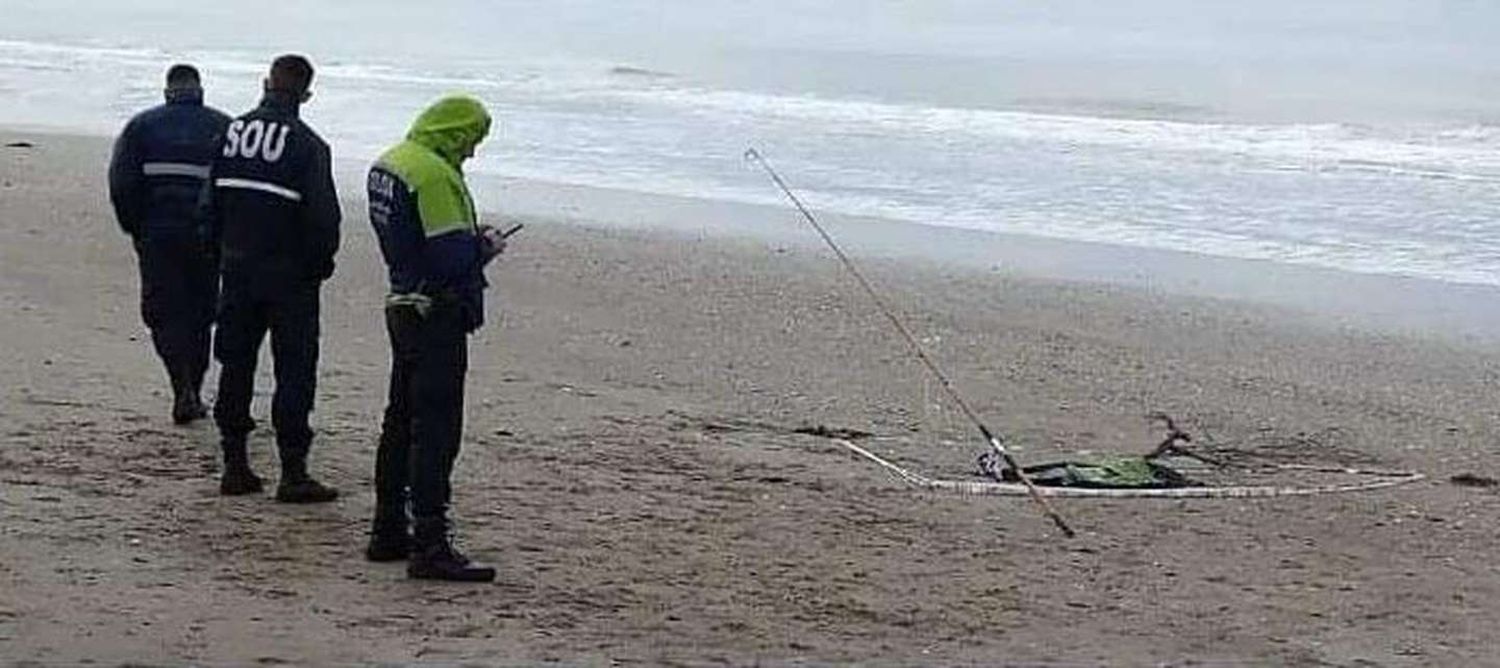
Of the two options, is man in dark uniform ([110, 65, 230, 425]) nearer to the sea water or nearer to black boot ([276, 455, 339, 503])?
black boot ([276, 455, 339, 503])

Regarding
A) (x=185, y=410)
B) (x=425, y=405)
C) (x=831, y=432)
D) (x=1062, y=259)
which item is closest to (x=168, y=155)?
(x=185, y=410)

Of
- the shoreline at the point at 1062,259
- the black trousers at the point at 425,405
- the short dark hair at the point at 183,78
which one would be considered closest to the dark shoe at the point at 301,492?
the black trousers at the point at 425,405

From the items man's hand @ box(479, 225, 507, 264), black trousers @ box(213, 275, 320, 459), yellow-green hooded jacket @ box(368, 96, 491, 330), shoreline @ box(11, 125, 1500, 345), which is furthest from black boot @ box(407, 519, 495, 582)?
shoreline @ box(11, 125, 1500, 345)

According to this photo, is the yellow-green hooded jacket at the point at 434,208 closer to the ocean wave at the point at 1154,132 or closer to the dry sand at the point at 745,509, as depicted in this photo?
the dry sand at the point at 745,509

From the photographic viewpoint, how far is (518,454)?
9.66m

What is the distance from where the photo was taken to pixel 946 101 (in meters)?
41.1

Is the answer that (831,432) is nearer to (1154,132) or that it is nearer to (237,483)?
(237,483)

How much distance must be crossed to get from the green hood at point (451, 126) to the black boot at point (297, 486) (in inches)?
68.6

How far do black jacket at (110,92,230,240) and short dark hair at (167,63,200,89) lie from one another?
0.05 meters

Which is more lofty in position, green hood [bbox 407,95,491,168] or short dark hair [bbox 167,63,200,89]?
short dark hair [bbox 167,63,200,89]

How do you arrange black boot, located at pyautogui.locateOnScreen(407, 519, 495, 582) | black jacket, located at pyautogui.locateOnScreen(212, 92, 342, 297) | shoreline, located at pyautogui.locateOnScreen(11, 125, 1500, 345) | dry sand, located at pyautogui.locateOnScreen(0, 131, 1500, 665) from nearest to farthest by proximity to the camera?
1. dry sand, located at pyautogui.locateOnScreen(0, 131, 1500, 665)
2. black boot, located at pyautogui.locateOnScreen(407, 519, 495, 582)
3. black jacket, located at pyautogui.locateOnScreen(212, 92, 342, 297)
4. shoreline, located at pyautogui.locateOnScreen(11, 125, 1500, 345)

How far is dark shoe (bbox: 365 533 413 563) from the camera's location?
24.9ft

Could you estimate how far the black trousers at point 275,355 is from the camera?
802 centimetres

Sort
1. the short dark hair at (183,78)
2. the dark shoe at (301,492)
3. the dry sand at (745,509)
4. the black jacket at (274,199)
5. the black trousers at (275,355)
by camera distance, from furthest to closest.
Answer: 1. the short dark hair at (183,78)
2. the dark shoe at (301,492)
3. the black trousers at (275,355)
4. the black jacket at (274,199)
5. the dry sand at (745,509)
